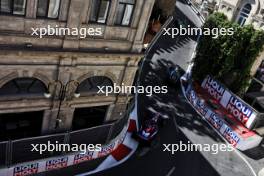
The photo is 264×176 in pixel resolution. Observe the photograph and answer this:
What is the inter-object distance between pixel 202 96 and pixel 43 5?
18.2 metres

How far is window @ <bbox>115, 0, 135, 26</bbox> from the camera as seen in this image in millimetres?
18766

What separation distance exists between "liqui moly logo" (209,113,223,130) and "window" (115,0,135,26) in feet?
39.6

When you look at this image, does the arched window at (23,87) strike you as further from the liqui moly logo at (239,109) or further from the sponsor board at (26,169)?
the liqui moly logo at (239,109)

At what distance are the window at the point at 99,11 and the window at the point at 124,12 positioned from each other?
76 centimetres

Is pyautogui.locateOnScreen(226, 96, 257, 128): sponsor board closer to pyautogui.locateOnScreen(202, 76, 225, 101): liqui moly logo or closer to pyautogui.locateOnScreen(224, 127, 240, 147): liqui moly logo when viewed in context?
pyautogui.locateOnScreen(202, 76, 225, 101): liqui moly logo

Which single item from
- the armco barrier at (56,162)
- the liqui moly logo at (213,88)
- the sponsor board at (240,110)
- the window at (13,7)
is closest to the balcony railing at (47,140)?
the armco barrier at (56,162)

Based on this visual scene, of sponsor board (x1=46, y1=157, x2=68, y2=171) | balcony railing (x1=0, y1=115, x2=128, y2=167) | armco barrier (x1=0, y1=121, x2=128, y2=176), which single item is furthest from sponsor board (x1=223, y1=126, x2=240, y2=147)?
sponsor board (x1=46, y1=157, x2=68, y2=171)

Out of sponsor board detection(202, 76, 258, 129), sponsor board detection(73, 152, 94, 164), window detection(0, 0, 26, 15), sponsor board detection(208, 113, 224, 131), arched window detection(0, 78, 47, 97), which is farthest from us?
sponsor board detection(202, 76, 258, 129)

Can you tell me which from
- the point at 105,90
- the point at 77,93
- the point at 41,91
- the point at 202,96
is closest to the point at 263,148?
the point at 202,96

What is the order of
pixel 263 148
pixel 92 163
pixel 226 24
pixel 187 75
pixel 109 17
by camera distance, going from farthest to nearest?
1. pixel 187 75
2. pixel 226 24
3. pixel 263 148
4. pixel 92 163
5. pixel 109 17

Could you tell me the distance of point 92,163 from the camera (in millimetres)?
19984

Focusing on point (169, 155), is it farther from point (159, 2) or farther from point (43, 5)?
point (159, 2)

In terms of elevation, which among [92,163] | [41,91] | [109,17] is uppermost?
[109,17]

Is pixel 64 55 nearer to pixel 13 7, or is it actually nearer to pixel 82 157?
pixel 13 7
